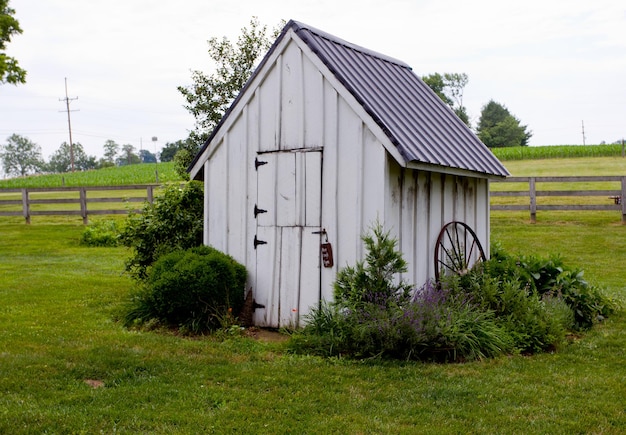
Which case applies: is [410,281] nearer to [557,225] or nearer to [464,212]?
[464,212]

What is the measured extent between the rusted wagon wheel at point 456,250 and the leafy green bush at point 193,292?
2.65 meters

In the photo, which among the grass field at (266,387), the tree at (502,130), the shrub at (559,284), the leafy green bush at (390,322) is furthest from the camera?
the tree at (502,130)

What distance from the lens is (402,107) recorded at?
365 inches

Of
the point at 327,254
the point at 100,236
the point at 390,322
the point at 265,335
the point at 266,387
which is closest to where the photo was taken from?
the point at 266,387

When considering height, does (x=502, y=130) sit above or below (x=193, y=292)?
above

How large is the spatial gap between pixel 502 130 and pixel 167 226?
7608 cm

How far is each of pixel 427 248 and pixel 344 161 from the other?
165 centimetres

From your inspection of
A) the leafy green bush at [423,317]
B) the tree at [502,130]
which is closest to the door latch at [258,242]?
the leafy green bush at [423,317]

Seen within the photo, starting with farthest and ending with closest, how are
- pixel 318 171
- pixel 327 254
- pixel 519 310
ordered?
1. pixel 318 171
2. pixel 327 254
3. pixel 519 310

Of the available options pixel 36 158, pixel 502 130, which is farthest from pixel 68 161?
pixel 502 130

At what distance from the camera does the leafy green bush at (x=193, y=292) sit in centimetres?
852

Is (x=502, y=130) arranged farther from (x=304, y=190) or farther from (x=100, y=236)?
(x=304, y=190)

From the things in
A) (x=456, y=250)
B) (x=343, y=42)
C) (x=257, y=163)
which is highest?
(x=343, y=42)

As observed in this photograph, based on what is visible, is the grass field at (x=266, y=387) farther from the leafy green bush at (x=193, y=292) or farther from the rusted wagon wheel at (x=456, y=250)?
the rusted wagon wheel at (x=456, y=250)
